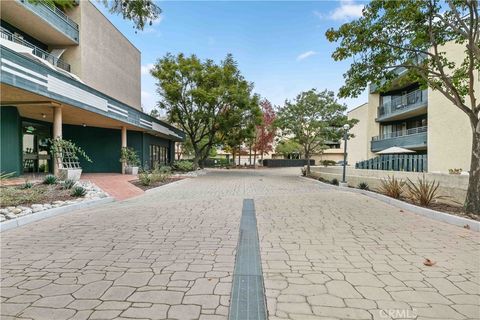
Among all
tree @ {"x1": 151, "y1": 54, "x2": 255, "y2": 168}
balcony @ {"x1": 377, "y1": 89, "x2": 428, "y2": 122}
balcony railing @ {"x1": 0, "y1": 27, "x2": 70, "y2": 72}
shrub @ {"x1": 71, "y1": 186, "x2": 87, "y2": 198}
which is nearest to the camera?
shrub @ {"x1": 71, "y1": 186, "x2": 87, "y2": 198}

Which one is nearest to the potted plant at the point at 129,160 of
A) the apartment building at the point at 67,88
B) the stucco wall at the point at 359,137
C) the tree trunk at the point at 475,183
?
the apartment building at the point at 67,88

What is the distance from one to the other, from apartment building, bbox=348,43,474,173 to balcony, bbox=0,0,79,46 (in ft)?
53.6

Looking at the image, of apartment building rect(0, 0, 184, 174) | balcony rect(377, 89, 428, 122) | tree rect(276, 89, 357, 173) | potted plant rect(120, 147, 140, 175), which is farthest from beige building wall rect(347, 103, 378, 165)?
potted plant rect(120, 147, 140, 175)

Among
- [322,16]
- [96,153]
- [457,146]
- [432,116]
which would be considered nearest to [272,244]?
[322,16]

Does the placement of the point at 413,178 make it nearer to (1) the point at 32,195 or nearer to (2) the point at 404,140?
(2) the point at 404,140

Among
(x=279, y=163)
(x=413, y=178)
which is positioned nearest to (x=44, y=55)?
(x=413, y=178)

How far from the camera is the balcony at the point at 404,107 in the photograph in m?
17.6

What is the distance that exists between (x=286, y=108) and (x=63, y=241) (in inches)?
709

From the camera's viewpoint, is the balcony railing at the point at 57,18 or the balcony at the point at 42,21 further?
the balcony railing at the point at 57,18

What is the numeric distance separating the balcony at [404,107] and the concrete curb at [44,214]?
19673 mm

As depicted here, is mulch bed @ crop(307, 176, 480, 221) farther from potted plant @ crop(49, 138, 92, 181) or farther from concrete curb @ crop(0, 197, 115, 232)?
potted plant @ crop(49, 138, 92, 181)

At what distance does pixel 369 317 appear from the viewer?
2.44 meters

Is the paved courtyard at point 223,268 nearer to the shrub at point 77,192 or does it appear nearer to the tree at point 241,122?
the shrub at point 77,192

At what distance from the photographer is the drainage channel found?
2.54 m
